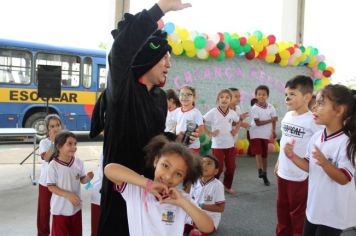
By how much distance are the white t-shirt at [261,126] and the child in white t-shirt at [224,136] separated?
506mm

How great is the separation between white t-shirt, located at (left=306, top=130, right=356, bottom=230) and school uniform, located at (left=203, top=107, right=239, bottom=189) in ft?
7.32

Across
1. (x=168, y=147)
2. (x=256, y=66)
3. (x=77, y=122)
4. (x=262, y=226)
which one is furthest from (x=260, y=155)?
(x=77, y=122)

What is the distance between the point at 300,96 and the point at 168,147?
5.15 ft

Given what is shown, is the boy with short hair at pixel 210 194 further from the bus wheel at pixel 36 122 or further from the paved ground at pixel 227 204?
the bus wheel at pixel 36 122

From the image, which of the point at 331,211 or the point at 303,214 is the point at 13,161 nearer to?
the point at 303,214

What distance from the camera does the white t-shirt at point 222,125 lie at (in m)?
4.25

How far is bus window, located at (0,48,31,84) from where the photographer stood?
766 centimetres

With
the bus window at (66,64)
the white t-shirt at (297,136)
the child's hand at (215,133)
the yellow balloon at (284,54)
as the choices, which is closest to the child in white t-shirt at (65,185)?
the white t-shirt at (297,136)

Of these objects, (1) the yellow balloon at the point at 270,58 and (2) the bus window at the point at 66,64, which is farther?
(2) the bus window at the point at 66,64

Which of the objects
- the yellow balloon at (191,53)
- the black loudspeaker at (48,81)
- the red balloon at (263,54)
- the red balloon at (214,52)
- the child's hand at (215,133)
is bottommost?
the child's hand at (215,133)

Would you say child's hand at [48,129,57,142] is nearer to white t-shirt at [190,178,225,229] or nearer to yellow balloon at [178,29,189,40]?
white t-shirt at [190,178,225,229]

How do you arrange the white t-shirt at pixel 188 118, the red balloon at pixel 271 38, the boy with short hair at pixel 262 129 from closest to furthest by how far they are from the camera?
the white t-shirt at pixel 188 118
the boy with short hair at pixel 262 129
the red balloon at pixel 271 38

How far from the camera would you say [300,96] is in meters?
2.55

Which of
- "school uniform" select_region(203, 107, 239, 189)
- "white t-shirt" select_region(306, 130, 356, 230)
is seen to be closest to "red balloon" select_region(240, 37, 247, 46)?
"school uniform" select_region(203, 107, 239, 189)
